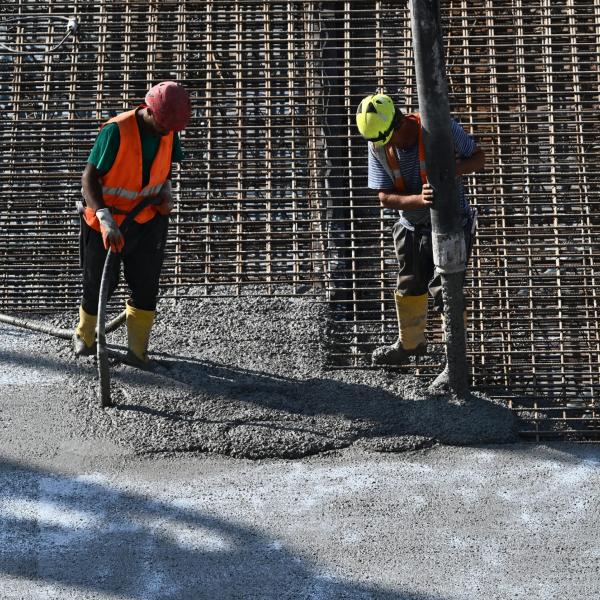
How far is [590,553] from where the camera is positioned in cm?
508

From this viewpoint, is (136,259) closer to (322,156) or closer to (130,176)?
(130,176)

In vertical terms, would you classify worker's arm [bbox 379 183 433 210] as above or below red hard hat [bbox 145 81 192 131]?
below

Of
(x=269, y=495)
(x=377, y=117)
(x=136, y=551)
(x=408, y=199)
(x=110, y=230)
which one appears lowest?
(x=136, y=551)

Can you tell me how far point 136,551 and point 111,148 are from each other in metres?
2.22

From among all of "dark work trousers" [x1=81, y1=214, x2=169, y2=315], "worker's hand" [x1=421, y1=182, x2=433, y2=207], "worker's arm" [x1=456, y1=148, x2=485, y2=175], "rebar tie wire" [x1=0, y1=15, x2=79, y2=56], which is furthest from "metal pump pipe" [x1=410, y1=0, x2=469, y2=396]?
"rebar tie wire" [x1=0, y1=15, x2=79, y2=56]

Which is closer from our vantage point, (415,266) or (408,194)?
(408,194)

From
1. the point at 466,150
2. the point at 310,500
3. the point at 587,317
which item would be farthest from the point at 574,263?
the point at 310,500

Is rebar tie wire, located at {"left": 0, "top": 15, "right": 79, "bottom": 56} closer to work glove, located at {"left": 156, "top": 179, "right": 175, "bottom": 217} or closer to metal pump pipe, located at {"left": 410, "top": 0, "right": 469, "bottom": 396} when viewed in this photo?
work glove, located at {"left": 156, "top": 179, "right": 175, "bottom": 217}

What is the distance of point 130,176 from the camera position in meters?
6.11

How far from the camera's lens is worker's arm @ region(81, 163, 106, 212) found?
19.7 ft

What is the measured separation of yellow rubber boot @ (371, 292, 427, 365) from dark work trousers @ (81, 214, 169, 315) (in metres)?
1.38

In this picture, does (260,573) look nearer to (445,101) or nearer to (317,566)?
(317,566)

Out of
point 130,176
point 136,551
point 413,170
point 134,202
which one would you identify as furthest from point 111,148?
Answer: point 136,551

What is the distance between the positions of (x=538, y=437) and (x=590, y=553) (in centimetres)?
104
